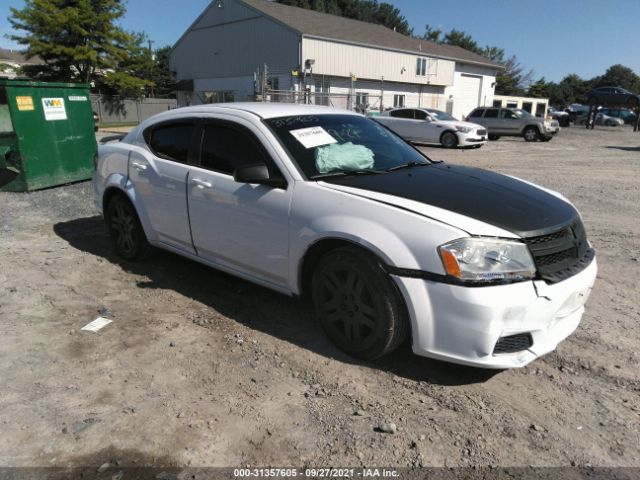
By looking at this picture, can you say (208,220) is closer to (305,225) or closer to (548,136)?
(305,225)

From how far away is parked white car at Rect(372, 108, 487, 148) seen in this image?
1855 cm

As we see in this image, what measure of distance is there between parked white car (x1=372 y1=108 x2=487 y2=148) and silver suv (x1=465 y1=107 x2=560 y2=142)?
19.2 feet

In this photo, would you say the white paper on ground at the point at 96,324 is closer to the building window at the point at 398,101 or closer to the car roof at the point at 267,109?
the car roof at the point at 267,109

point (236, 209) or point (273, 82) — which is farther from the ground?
point (273, 82)

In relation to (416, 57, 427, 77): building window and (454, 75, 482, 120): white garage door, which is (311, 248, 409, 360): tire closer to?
(416, 57, 427, 77): building window

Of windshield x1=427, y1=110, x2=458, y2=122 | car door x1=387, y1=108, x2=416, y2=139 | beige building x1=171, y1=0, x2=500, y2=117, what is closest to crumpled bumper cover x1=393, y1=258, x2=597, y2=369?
windshield x1=427, y1=110, x2=458, y2=122

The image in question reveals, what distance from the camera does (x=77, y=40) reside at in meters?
34.9

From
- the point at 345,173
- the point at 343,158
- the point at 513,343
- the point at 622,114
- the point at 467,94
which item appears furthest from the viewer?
the point at 622,114

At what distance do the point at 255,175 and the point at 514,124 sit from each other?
23.6 metres

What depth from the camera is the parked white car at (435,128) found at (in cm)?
1855

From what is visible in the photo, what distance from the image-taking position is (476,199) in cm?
317

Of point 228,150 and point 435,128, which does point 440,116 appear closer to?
point 435,128

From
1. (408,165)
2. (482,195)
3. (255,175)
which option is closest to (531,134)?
(408,165)

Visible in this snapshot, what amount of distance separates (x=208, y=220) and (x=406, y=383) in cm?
205
